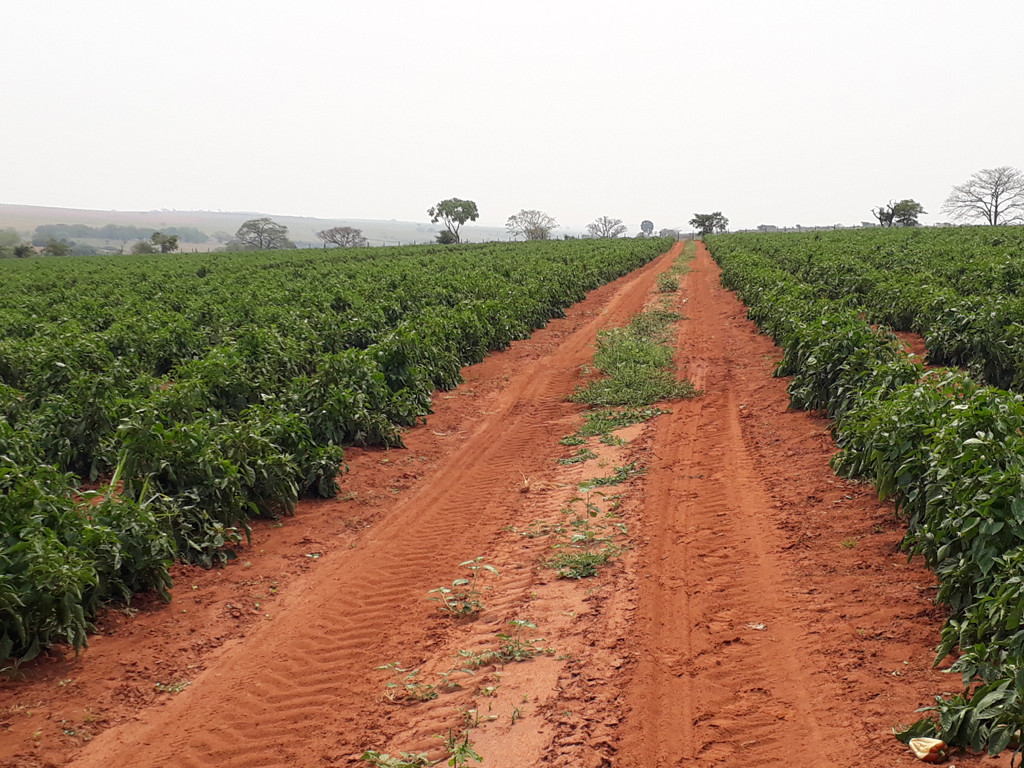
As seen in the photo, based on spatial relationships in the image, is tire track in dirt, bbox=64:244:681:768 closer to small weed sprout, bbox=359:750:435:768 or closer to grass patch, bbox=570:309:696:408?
small weed sprout, bbox=359:750:435:768

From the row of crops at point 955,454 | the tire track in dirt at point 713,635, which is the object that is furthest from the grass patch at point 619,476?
the row of crops at point 955,454

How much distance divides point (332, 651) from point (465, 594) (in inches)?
43.7

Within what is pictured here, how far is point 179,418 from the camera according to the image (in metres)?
7.67

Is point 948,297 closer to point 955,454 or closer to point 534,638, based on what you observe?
point 955,454

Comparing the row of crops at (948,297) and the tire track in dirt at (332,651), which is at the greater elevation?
the row of crops at (948,297)

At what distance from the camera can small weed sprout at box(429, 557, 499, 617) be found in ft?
17.8

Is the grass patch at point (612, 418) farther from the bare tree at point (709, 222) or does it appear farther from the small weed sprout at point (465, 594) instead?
the bare tree at point (709, 222)

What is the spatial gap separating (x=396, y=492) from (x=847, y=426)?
479cm

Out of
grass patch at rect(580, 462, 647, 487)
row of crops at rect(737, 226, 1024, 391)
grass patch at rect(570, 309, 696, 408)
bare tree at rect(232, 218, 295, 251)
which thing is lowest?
grass patch at rect(580, 462, 647, 487)

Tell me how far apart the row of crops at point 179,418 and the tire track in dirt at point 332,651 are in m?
1.01

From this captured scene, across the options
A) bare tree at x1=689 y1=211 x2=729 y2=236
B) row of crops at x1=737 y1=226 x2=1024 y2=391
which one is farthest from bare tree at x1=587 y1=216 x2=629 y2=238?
row of crops at x1=737 y1=226 x2=1024 y2=391

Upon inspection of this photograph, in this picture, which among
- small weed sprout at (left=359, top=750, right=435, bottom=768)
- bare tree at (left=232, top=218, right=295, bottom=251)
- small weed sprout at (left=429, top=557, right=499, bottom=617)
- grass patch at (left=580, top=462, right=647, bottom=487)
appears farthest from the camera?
bare tree at (left=232, top=218, right=295, bottom=251)

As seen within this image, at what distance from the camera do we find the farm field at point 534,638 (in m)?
4.00

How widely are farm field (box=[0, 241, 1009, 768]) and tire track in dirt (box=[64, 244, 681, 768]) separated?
0.02 meters
